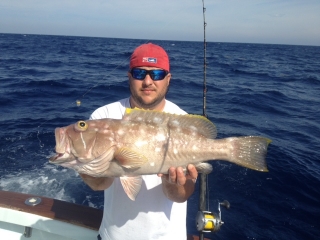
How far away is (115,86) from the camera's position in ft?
55.7

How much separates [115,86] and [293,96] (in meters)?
11.0

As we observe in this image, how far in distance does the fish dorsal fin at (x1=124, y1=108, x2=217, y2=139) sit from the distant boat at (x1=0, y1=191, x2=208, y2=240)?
1487 mm

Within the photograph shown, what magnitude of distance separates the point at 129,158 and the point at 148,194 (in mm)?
537

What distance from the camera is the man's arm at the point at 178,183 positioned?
2.58 metres

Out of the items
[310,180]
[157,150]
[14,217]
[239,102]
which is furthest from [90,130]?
[239,102]

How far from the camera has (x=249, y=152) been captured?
2.70 metres

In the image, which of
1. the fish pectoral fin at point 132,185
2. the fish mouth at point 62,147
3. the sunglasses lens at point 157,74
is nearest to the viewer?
the fish mouth at point 62,147

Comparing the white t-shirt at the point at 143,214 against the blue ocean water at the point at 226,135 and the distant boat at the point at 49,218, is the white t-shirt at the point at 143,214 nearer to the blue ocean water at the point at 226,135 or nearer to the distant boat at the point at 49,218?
the distant boat at the point at 49,218

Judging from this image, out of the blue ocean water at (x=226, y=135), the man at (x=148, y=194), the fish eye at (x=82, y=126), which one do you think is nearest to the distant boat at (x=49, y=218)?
the man at (x=148, y=194)

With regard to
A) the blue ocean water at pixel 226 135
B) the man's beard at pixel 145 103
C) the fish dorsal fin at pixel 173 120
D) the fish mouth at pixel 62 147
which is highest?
the man's beard at pixel 145 103

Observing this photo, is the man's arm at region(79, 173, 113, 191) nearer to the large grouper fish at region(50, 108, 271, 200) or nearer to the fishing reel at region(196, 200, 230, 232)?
the large grouper fish at region(50, 108, 271, 200)

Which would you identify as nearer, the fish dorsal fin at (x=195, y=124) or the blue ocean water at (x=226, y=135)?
the fish dorsal fin at (x=195, y=124)

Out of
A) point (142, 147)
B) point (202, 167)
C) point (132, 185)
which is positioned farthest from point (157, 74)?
point (132, 185)

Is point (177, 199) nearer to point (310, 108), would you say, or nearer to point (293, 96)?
point (310, 108)
